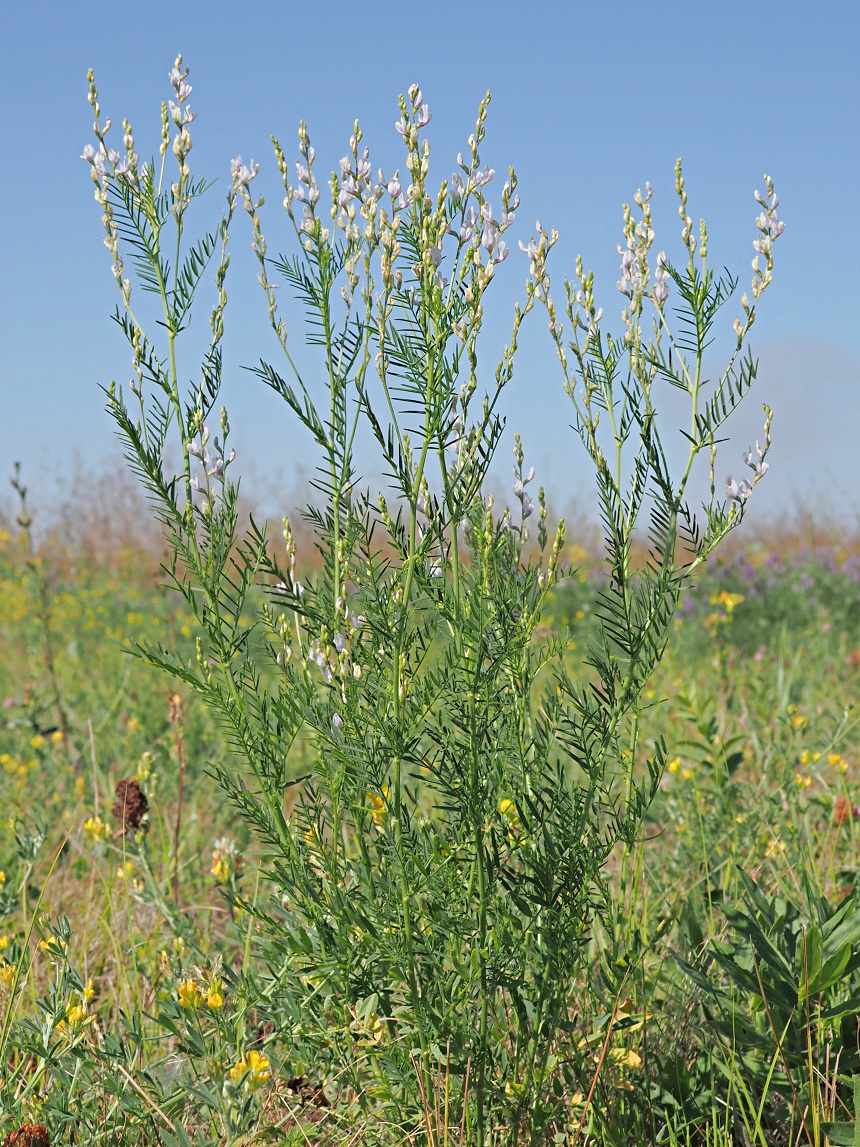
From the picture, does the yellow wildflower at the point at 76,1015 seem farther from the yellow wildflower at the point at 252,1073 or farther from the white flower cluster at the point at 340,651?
the white flower cluster at the point at 340,651

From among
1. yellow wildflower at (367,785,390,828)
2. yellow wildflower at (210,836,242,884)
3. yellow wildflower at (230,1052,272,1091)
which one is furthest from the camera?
yellow wildflower at (210,836,242,884)

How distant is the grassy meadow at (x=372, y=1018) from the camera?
2041 mm

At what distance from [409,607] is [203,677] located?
44 centimetres

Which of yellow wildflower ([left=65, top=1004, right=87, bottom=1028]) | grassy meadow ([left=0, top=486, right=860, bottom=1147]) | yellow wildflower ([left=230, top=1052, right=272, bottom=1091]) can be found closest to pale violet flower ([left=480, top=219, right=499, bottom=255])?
grassy meadow ([left=0, top=486, right=860, bottom=1147])

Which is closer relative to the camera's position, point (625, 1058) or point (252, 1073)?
point (252, 1073)

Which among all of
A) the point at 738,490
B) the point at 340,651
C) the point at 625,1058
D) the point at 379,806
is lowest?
the point at 625,1058

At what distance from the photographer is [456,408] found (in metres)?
1.79

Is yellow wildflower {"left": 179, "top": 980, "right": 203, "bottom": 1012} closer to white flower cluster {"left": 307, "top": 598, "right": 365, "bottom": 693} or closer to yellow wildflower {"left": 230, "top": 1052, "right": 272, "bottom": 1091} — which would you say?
yellow wildflower {"left": 230, "top": 1052, "right": 272, "bottom": 1091}

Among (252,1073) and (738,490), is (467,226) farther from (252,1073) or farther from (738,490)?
(252,1073)

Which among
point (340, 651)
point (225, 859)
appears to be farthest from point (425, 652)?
point (225, 859)

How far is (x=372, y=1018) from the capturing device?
6.37ft

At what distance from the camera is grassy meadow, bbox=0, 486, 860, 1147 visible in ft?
6.70

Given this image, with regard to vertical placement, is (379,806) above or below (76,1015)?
above

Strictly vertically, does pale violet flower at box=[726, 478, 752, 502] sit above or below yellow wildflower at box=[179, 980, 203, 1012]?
above
